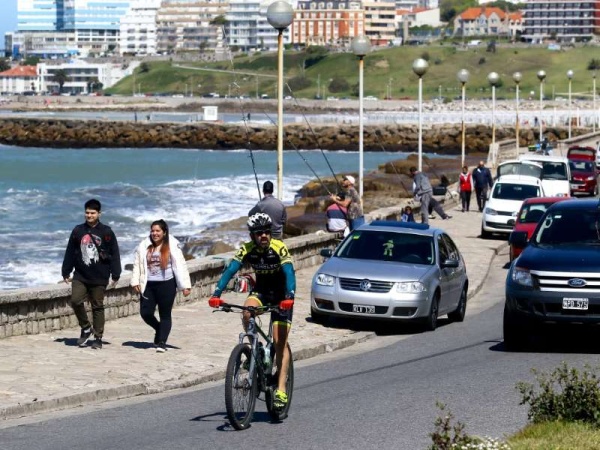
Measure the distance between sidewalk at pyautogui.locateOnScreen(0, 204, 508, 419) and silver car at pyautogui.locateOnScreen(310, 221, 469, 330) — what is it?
39 centimetres

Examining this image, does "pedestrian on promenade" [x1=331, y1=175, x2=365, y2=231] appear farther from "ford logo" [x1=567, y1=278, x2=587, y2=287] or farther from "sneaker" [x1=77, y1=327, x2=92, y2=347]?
"sneaker" [x1=77, y1=327, x2=92, y2=347]

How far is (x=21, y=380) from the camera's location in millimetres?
13102

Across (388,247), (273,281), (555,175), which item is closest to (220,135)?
(555,175)

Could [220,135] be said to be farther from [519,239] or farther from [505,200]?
[519,239]

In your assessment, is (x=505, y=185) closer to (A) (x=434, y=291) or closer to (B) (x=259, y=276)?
(A) (x=434, y=291)

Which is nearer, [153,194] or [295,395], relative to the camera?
[295,395]

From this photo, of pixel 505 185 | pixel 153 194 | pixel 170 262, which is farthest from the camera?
pixel 153 194

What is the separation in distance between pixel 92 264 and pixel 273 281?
4175mm

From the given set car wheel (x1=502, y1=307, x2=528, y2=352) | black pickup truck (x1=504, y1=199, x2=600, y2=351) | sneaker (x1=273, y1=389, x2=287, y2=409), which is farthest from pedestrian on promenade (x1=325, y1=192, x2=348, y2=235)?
sneaker (x1=273, y1=389, x2=287, y2=409)

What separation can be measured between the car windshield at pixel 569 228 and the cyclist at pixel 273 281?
6032 millimetres

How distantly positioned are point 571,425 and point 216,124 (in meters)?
130

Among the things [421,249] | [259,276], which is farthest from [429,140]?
[259,276]

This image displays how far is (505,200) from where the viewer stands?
117 ft

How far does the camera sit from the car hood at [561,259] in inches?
616
